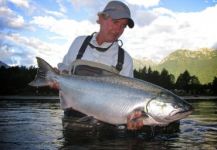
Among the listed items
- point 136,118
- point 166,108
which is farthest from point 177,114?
point 136,118

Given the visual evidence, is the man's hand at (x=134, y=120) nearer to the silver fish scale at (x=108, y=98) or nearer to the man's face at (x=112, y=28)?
the silver fish scale at (x=108, y=98)

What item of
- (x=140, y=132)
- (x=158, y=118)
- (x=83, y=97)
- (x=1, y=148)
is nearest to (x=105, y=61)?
(x=83, y=97)

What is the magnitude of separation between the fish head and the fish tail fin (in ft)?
5.71

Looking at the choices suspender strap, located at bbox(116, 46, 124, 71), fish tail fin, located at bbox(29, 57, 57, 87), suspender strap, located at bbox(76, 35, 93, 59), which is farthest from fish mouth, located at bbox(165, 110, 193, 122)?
suspender strap, located at bbox(76, 35, 93, 59)

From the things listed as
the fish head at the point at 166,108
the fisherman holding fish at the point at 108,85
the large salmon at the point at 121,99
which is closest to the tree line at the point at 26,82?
the fisherman holding fish at the point at 108,85

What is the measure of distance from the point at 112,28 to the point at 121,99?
150cm

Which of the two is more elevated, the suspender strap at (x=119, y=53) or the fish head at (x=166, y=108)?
the suspender strap at (x=119, y=53)

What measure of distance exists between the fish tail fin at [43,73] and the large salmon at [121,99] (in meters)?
0.24

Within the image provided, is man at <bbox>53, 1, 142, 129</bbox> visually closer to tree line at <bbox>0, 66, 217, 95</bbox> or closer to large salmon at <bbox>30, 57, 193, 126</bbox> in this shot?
large salmon at <bbox>30, 57, 193, 126</bbox>

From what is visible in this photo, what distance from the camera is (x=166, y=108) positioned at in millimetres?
5770

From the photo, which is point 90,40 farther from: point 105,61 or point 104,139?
point 104,139

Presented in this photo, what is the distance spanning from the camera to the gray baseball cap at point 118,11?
6738 mm

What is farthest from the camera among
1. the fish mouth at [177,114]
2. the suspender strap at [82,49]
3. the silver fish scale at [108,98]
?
the suspender strap at [82,49]

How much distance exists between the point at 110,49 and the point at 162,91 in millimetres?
1633
